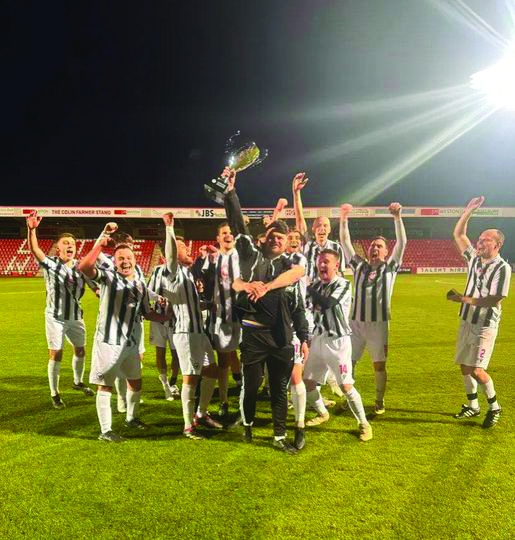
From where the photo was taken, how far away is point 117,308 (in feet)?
15.2

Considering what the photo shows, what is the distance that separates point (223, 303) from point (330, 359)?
1372mm

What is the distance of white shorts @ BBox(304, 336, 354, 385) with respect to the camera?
15.0 feet

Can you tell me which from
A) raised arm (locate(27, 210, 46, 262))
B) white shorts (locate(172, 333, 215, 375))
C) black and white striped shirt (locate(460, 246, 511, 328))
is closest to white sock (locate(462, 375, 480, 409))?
black and white striped shirt (locate(460, 246, 511, 328))

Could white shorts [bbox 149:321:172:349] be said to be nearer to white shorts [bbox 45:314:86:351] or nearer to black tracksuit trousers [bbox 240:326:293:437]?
white shorts [bbox 45:314:86:351]

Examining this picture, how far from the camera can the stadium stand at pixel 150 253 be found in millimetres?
34459

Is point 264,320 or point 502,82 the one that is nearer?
point 264,320

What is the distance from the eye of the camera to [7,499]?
3369 millimetres

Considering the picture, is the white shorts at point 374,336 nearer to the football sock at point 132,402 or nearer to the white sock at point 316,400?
the white sock at point 316,400

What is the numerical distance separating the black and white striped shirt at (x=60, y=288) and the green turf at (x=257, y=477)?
3.97ft

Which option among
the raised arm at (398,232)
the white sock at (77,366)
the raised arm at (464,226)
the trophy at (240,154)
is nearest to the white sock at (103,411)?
the white sock at (77,366)

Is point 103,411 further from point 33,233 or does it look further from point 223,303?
point 33,233

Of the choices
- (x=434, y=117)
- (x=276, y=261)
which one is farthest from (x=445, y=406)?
(x=434, y=117)

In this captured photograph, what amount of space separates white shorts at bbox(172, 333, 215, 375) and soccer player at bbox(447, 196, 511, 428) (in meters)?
2.91

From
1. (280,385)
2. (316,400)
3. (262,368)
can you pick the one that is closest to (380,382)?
(316,400)
